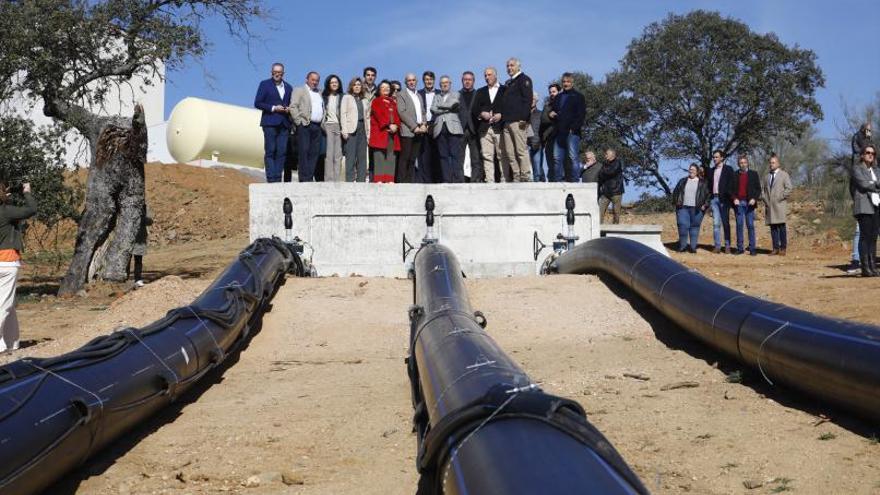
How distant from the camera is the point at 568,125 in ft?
50.1

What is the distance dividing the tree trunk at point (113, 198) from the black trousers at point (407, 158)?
4.08m

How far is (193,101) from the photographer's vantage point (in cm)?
3625

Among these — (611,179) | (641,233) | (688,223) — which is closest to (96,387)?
(641,233)

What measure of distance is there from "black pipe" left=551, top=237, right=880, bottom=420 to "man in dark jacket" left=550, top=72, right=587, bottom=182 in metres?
5.43

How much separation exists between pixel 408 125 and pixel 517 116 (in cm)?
169

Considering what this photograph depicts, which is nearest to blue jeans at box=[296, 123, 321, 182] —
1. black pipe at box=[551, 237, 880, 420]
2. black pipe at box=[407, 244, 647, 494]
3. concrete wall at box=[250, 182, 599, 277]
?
concrete wall at box=[250, 182, 599, 277]

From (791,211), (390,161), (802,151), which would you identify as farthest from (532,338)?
(802,151)

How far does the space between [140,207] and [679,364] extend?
34.6 ft

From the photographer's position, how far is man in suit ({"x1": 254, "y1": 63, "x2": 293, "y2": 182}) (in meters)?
14.6

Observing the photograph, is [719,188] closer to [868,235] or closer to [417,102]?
[868,235]

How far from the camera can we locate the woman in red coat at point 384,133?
583 inches

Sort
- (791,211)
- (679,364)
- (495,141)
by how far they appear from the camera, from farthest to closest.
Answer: (791,211), (495,141), (679,364)

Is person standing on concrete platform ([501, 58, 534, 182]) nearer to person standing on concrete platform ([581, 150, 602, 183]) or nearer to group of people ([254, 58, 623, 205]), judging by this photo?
group of people ([254, 58, 623, 205])

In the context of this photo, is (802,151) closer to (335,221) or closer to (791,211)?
(791,211)
